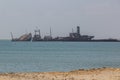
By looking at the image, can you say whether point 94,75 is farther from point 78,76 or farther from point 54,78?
point 54,78

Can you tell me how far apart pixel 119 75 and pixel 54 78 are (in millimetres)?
3401

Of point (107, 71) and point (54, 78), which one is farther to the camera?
point (107, 71)

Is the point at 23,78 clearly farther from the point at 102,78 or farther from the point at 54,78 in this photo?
the point at 102,78

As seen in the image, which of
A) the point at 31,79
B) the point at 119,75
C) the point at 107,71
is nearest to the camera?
the point at 31,79

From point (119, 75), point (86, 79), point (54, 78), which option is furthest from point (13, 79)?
point (119, 75)

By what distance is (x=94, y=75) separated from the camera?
24.4 metres

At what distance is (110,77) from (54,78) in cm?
278

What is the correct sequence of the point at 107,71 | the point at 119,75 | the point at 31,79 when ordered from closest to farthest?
the point at 31,79
the point at 119,75
the point at 107,71

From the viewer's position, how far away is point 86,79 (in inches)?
891

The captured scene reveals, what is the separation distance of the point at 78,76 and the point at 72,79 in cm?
174

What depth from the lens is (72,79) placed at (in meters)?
22.5

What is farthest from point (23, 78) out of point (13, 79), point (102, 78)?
point (102, 78)

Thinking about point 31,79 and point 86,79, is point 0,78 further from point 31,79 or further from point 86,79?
point 86,79

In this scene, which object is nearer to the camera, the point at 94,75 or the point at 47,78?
the point at 47,78
